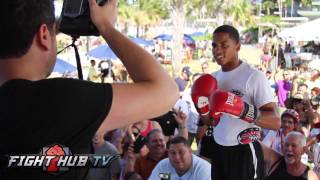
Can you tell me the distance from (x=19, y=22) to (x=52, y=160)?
271 millimetres

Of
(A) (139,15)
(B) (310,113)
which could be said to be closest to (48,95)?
(B) (310,113)

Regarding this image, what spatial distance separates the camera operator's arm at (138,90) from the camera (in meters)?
1.01

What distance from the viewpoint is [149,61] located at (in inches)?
41.4

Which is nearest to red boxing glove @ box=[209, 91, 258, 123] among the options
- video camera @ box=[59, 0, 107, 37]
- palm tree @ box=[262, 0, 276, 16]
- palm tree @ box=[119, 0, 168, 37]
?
video camera @ box=[59, 0, 107, 37]

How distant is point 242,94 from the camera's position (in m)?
→ 3.20

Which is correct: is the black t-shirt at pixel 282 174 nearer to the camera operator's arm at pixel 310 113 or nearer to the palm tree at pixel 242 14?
the camera operator's arm at pixel 310 113

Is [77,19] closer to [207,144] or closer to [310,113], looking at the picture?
[207,144]

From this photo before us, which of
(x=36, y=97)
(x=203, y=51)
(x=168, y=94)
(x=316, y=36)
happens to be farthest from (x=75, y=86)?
(x=203, y=51)

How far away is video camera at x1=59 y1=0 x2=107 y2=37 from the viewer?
116cm

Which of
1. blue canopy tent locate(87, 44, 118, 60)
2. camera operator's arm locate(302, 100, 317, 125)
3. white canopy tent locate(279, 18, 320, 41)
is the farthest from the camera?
white canopy tent locate(279, 18, 320, 41)

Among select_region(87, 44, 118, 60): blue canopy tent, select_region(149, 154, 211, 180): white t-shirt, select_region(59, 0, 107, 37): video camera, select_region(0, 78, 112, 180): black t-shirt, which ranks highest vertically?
select_region(59, 0, 107, 37): video camera

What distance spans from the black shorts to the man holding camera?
87.6 inches

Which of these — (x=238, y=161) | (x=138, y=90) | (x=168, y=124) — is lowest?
(x=168, y=124)

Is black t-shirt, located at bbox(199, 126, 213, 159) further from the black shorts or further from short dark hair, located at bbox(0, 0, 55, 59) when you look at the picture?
short dark hair, located at bbox(0, 0, 55, 59)
